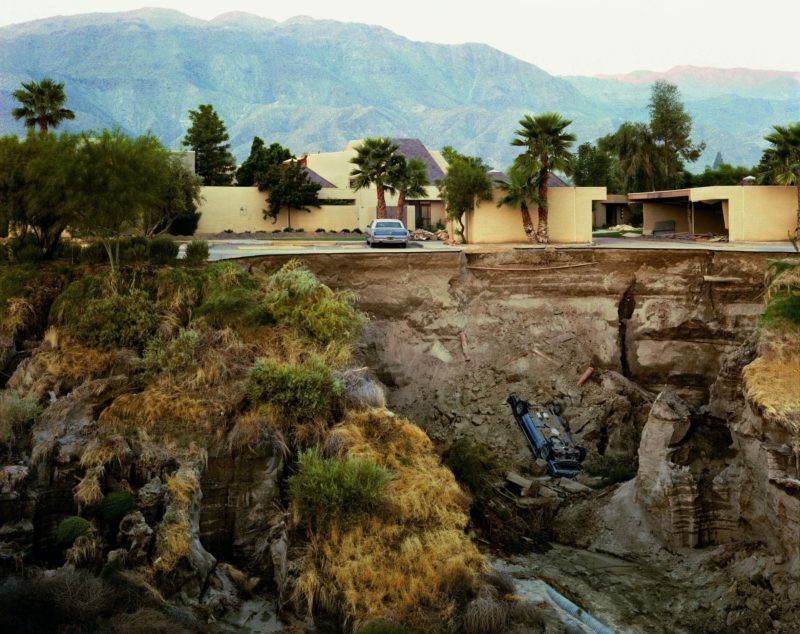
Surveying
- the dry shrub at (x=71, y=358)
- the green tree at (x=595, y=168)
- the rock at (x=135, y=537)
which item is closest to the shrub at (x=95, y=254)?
the dry shrub at (x=71, y=358)

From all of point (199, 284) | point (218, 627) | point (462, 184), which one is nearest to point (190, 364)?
point (199, 284)

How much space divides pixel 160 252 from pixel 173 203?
1017cm

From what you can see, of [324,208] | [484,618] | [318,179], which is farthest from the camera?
[318,179]

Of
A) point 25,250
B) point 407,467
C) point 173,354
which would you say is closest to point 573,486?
point 407,467

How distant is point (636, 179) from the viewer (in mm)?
61812

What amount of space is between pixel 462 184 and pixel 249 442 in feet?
67.7

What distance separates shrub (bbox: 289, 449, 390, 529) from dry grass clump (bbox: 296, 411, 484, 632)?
0.24m

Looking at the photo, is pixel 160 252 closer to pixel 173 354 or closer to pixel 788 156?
pixel 173 354

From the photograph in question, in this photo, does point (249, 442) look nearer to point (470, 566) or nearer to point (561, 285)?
point (470, 566)

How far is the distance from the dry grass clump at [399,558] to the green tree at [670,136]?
1950 inches

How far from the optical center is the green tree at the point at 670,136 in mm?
62000

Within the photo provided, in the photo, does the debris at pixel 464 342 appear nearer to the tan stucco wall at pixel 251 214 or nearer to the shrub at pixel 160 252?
the shrub at pixel 160 252

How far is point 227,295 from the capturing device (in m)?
21.4

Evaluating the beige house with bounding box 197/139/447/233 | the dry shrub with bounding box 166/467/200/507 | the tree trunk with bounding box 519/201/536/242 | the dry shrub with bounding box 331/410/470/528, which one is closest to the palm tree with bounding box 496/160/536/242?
the tree trunk with bounding box 519/201/536/242
